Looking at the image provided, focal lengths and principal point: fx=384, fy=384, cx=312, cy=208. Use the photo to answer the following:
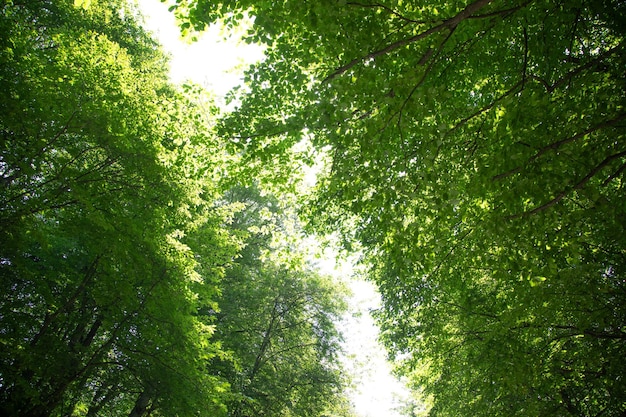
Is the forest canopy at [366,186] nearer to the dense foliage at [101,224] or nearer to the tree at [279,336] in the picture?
the dense foliage at [101,224]

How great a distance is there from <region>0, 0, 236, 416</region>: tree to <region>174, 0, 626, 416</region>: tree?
7.92 feet

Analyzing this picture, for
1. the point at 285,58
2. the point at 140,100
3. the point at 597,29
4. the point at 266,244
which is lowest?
the point at 285,58

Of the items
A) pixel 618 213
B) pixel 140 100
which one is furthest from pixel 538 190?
pixel 140 100

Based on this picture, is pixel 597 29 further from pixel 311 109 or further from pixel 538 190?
pixel 311 109

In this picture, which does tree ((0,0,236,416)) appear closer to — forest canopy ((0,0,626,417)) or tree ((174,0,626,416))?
forest canopy ((0,0,626,417))

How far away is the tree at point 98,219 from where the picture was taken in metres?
6.59

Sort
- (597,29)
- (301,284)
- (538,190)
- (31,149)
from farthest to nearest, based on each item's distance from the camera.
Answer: (301,284)
(31,149)
(597,29)
(538,190)

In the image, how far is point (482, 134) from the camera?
511cm

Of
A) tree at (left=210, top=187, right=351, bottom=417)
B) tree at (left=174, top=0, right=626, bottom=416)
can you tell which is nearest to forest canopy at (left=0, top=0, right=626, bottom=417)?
Result: tree at (left=174, top=0, right=626, bottom=416)

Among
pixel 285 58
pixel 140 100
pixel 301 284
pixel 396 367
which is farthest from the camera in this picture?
pixel 301 284

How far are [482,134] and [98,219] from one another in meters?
6.14

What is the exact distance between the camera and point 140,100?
7.70 metres

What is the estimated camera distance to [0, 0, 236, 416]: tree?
659cm

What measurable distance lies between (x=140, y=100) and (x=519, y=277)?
781cm
